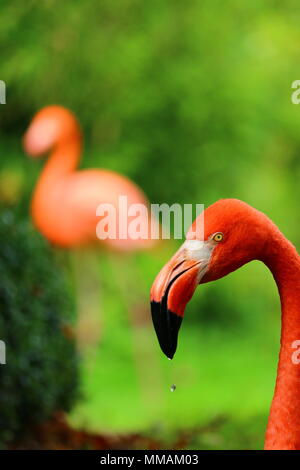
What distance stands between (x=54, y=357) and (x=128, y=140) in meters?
3.35

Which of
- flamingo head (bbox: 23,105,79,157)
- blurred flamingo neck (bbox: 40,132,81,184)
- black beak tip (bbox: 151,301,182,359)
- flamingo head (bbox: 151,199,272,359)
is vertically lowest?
black beak tip (bbox: 151,301,182,359)

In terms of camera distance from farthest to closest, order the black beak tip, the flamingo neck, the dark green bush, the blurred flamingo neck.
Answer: the blurred flamingo neck → the dark green bush → the flamingo neck → the black beak tip

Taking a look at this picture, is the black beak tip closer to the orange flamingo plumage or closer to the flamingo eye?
the orange flamingo plumage

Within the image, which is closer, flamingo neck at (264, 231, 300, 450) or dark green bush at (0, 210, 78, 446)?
flamingo neck at (264, 231, 300, 450)

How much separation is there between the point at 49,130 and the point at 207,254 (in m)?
3.58

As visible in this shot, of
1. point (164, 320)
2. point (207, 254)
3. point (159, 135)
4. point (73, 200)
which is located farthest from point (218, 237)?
point (159, 135)

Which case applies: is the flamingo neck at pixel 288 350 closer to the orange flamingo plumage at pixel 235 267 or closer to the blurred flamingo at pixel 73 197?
the orange flamingo plumage at pixel 235 267

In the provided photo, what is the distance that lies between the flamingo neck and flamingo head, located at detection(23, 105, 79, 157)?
3487 mm

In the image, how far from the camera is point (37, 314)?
9.21 ft

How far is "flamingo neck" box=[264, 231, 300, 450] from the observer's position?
1.57 m

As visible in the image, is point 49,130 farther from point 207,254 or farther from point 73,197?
point 207,254

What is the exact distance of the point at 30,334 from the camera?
2.73 metres

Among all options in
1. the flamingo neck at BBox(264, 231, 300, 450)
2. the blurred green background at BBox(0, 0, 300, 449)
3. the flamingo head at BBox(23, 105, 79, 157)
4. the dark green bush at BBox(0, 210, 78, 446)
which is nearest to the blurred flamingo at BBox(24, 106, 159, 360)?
the flamingo head at BBox(23, 105, 79, 157)
